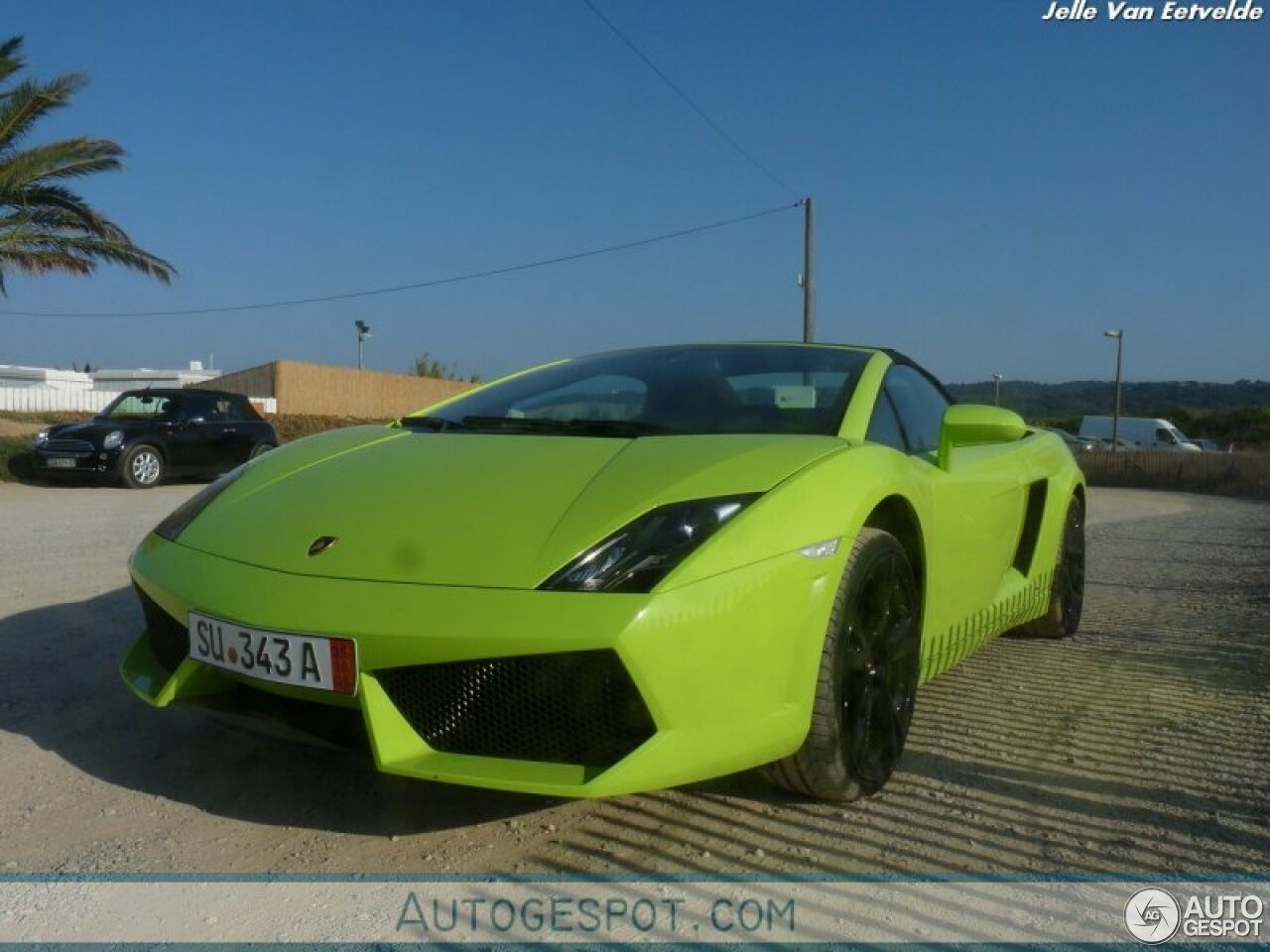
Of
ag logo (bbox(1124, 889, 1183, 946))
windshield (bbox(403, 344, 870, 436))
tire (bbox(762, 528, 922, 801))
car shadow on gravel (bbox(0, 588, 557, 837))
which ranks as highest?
windshield (bbox(403, 344, 870, 436))

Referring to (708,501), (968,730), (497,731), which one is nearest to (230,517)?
(497,731)

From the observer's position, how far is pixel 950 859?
7.91ft

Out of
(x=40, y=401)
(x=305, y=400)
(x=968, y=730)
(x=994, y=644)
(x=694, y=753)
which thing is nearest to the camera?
(x=694, y=753)

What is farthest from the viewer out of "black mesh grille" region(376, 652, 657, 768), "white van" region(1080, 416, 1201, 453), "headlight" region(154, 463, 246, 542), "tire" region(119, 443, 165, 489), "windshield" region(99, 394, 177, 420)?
"white van" region(1080, 416, 1201, 453)

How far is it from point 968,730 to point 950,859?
103 centimetres

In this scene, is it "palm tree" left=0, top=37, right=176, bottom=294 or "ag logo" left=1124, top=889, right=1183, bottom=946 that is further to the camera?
"palm tree" left=0, top=37, right=176, bottom=294

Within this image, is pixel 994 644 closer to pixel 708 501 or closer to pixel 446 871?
pixel 708 501

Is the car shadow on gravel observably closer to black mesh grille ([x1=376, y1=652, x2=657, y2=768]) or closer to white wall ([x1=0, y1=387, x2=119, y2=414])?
black mesh grille ([x1=376, y1=652, x2=657, y2=768])

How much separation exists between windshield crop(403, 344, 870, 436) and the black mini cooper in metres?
10.1

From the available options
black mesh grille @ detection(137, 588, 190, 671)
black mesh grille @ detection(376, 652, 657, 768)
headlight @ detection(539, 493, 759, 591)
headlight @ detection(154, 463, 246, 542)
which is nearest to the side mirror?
headlight @ detection(539, 493, 759, 591)

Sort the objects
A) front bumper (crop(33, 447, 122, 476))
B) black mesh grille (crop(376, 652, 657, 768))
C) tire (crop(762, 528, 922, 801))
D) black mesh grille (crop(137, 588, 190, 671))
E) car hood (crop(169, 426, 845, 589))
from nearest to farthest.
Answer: black mesh grille (crop(376, 652, 657, 768)), car hood (crop(169, 426, 845, 589)), tire (crop(762, 528, 922, 801)), black mesh grille (crop(137, 588, 190, 671)), front bumper (crop(33, 447, 122, 476))

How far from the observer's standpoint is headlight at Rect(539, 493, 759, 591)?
225cm

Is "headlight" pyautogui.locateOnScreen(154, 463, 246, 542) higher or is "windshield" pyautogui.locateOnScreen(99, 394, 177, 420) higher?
"headlight" pyautogui.locateOnScreen(154, 463, 246, 542)

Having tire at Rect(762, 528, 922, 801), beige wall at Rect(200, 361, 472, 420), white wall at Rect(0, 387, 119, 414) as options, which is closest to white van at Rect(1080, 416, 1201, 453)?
beige wall at Rect(200, 361, 472, 420)
